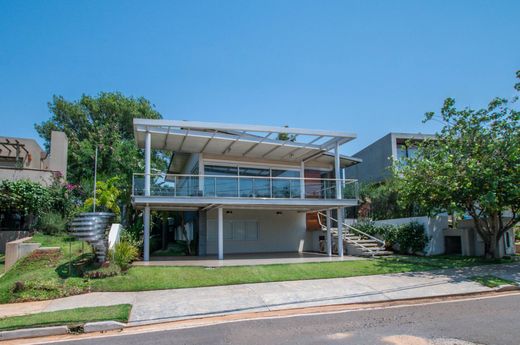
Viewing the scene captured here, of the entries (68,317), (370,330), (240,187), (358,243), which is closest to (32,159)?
(240,187)

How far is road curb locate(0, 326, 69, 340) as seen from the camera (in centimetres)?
747

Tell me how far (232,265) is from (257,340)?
25.5ft

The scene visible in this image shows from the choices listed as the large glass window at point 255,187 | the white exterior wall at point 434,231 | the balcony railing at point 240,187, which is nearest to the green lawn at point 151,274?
the white exterior wall at point 434,231

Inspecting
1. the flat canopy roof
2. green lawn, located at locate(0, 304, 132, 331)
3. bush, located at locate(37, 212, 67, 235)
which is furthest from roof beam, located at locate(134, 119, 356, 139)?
green lawn, located at locate(0, 304, 132, 331)

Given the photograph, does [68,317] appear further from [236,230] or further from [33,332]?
[236,230]

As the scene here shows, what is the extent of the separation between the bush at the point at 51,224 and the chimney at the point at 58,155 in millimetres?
4240

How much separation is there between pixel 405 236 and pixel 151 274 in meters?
11.8

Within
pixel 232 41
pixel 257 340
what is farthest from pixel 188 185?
pixel 257 340

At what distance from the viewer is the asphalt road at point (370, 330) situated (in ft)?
21.3

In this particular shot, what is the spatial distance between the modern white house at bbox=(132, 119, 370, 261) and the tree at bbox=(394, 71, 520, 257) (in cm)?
330

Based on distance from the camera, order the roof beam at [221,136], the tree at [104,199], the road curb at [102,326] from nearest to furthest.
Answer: the road curb at [102,326] → the roof beam at [221,136] → the tree at [104,199]

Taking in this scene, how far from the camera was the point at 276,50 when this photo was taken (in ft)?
46.4

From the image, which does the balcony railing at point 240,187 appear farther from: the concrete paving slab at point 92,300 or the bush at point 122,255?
the concrete paving slab at point 92,300

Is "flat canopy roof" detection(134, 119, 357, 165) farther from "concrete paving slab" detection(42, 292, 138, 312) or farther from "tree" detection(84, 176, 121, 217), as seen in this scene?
"concrete paving slab" detection(42, 292, 138, 312)
